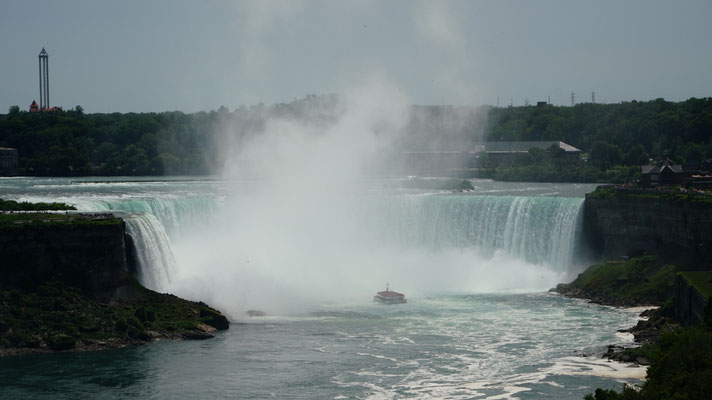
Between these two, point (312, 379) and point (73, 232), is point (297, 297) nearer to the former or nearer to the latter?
point (73, 232)

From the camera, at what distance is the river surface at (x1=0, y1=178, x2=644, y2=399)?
3772 cm

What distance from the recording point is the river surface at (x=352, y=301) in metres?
37.7

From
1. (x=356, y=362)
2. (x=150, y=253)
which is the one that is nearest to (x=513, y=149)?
(x=150, y=253)

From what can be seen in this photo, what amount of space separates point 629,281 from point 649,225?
5.73m

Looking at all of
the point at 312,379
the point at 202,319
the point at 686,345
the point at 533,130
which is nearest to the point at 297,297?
the point at 202,319

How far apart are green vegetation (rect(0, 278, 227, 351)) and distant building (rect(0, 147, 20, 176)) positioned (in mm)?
64328

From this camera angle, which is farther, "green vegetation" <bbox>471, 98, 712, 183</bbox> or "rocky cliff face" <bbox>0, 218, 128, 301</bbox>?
"green vegetation" <bbox>471, 98, 712, 183</bbox>

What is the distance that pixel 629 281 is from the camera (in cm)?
5494

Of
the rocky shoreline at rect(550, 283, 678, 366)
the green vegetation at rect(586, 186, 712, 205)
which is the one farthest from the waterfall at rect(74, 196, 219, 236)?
the green vegetation at rect(586, 186, 712, 205)

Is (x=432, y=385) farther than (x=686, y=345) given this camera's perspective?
Yes

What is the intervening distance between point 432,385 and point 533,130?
111 m

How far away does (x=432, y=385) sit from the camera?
122ft

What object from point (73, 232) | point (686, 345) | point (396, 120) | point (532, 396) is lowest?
point (532, 396)

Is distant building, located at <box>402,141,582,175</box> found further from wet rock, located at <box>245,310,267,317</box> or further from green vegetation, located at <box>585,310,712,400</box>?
green vegetation, located at <box>585,310,712,400</box>
